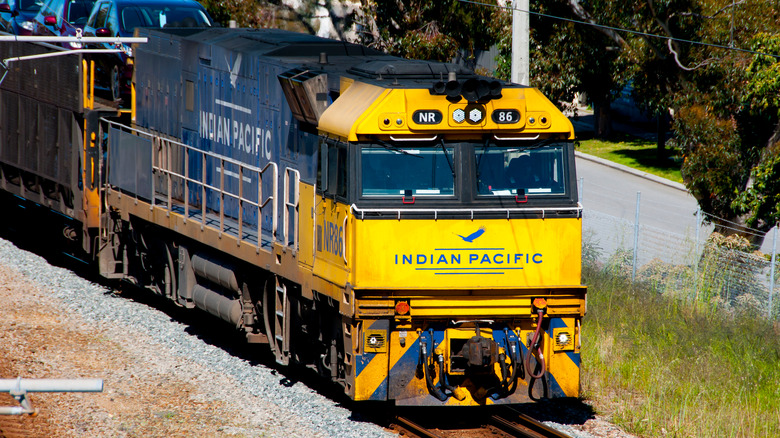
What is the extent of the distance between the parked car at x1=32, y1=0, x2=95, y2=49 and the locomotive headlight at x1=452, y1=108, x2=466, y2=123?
11.3 meters

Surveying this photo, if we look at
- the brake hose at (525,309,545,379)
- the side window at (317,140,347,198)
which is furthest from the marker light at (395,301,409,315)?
the brake hose at (525,309,545,379)

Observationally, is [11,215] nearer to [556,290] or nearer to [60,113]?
[60,113]

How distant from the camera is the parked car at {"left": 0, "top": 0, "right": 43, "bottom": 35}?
68.8ft

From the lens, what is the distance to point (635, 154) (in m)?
38.2

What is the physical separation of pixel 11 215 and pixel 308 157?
11.7 m

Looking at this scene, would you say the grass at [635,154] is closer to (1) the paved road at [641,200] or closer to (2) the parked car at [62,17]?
(1) the paved road at [641,200]

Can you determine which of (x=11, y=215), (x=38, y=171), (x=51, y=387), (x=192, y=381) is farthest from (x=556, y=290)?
(x=11, y=215)

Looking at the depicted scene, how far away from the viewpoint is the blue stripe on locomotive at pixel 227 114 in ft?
40.3

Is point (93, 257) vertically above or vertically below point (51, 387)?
below

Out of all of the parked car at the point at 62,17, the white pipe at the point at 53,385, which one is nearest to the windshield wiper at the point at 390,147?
the white pipe at the point at 53,385

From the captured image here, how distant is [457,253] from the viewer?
999 centimetres

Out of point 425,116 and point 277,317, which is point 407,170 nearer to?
point 425,116

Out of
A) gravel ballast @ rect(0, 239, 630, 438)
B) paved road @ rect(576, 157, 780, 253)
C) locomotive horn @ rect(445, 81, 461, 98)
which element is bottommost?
paved road @ rect(576, 157, 780, 253)

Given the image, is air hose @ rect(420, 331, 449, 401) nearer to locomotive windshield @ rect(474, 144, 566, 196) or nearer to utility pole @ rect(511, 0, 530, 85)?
locomotive windshield @ rect(474, 144, 566, 196)
